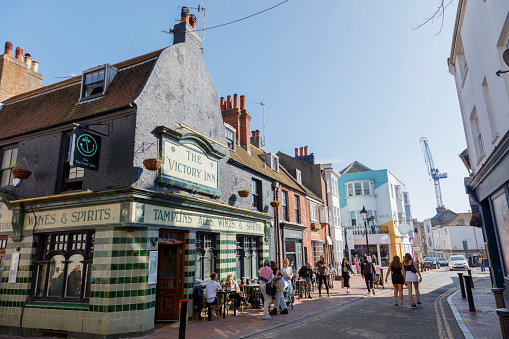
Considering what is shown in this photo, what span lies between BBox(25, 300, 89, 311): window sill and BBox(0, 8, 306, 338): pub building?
0.03 metres

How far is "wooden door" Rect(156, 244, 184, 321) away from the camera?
36.2ft

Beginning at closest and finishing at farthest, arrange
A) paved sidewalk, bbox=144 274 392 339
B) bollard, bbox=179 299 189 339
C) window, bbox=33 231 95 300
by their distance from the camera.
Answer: bollard, bbox=179 299 189 339
paved sidewalk, bbox=144 274 392 339
window, bbox=33 231 95 300

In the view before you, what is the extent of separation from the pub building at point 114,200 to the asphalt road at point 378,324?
404 centimetres

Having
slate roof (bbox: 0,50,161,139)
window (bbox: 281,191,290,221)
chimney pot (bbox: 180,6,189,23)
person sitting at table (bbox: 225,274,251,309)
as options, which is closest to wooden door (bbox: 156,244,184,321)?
person sitting at table (bbox: 225,274,251,309)

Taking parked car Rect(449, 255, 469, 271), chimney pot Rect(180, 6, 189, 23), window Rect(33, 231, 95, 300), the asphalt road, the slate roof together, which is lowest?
the asphalt road

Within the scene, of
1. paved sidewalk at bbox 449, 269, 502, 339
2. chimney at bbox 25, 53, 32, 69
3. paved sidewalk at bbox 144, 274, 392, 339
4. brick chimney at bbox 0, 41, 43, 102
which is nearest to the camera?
paved sidewalk at bbox 449, 269, 502, 339

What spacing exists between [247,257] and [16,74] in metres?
14.3

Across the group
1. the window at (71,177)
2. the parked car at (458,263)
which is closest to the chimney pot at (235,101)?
the window at (71,177)

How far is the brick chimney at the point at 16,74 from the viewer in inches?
607

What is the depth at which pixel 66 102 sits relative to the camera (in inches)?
489

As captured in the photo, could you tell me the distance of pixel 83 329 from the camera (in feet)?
29.6

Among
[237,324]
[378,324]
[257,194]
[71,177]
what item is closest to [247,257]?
[257,194]

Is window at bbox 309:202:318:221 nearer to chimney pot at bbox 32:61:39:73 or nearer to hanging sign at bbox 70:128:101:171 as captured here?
hanging sign at bbox 70:128:101:171

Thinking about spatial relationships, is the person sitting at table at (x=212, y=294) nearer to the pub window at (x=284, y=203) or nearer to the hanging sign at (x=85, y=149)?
the hanging sign at (x=85, y=149)
